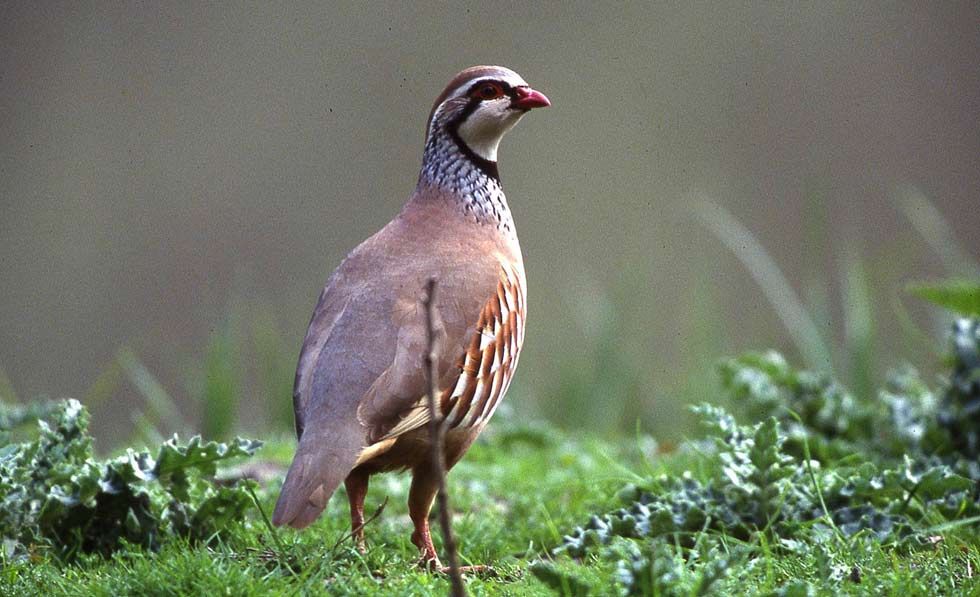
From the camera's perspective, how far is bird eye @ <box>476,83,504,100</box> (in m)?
4.45

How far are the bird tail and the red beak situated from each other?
5.22ft

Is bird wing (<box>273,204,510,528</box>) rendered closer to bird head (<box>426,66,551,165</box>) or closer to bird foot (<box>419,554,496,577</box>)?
bird foot (<box>419,554,496,577</box>)

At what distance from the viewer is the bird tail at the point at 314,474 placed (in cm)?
316

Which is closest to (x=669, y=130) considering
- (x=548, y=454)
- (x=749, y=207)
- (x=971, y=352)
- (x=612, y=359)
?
(x=749, y=207)

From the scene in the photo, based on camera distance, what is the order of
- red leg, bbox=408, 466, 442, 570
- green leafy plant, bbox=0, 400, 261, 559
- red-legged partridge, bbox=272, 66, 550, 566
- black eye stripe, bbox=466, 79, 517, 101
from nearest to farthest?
red-legged partridge, bbox=272, 66, 550, 566
green leafy plant, bbox=0, 400, 261, 559
red leg, bbox=408, 466, 442, 570
black eye stripe, bbox=466, 79, 517, 101

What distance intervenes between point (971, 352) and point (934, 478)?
39.3 inches

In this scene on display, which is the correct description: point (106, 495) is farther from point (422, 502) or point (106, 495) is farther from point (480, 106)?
point (480, 106)

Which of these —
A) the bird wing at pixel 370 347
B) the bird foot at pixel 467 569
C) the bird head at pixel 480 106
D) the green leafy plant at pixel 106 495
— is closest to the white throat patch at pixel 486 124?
the bird head at pixel 480 106

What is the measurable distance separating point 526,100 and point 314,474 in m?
1.79

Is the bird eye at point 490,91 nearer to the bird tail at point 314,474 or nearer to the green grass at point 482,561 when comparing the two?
the green grass at point 482,561

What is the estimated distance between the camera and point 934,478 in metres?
3.84

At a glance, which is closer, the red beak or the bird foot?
the bird foot

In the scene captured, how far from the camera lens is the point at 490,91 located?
4.46 meters

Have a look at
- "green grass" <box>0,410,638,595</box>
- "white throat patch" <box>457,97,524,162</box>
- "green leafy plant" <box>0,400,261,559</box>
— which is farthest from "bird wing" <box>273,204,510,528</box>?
"white throat patch" <box>457,97,524,162</box>
